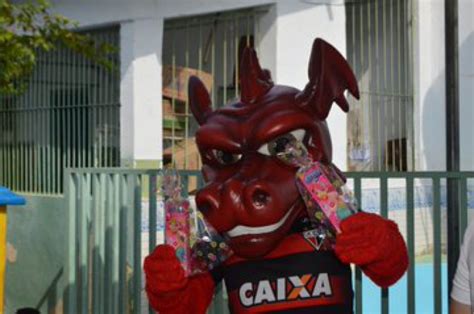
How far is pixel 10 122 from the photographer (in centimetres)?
768

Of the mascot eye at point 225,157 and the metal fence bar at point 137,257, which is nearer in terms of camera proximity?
the mascot eye at point 225,157

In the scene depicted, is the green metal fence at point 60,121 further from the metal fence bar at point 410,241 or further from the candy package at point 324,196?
the candy package at point 324,196

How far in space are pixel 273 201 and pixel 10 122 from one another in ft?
19.8

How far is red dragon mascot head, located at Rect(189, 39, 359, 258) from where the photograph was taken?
2275mm

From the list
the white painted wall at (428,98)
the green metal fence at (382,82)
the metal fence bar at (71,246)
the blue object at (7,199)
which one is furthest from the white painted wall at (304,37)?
the blue object at (7,199)

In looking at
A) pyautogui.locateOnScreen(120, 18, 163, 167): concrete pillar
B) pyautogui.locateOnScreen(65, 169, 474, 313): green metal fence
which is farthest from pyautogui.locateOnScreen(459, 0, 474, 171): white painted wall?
pyautogui.locateOnScreen(65, 169, 474, 313): green metal fence

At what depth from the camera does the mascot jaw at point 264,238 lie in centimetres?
231

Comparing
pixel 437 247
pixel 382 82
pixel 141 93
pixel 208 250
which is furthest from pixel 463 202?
pixel 382 82

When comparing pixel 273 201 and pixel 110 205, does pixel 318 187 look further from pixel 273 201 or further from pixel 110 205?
pixel 110 205

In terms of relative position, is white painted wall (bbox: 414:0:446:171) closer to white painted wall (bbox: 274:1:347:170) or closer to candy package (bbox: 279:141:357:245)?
white painted wall (bbox: 274:1:347:170)

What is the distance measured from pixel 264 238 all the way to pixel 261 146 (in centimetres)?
31

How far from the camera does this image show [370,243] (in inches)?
86.5

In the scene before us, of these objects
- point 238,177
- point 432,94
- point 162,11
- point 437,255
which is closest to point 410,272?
point 437,255

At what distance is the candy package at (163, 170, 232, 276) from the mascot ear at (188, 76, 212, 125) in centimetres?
29
